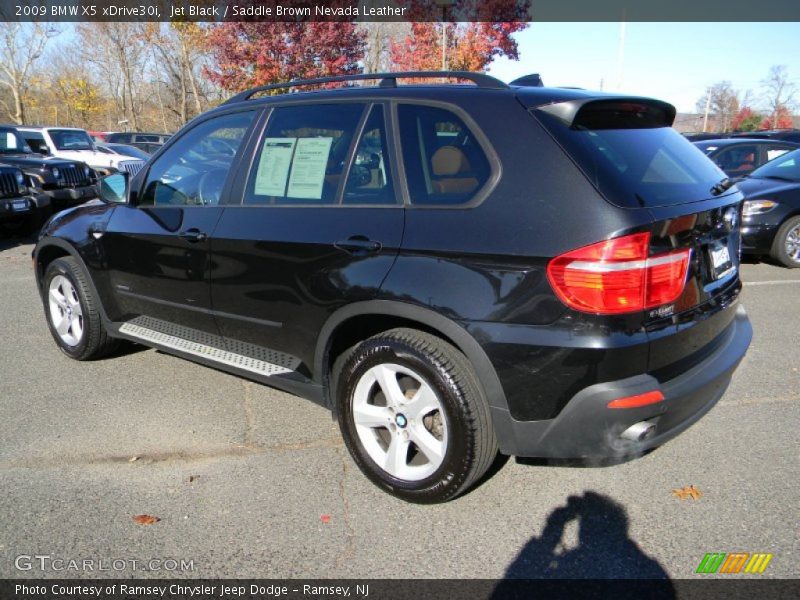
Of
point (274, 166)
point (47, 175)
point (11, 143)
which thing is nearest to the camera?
point (274, 166)

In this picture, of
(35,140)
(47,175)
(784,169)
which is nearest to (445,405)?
(784,169)

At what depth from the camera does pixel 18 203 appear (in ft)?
32.4

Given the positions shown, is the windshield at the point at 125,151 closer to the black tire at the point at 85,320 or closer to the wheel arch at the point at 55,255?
the wheel arch at the point at 55,255

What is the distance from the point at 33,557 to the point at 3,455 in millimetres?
1029

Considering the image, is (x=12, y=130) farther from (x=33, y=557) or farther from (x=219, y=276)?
(x=33, y=557)

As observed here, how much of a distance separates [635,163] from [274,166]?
184 cm

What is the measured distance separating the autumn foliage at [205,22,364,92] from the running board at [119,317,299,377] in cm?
1631

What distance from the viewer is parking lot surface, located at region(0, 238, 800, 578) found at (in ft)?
7.80

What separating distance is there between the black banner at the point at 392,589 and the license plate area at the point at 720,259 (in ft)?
4.06

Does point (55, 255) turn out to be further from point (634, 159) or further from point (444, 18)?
point (444, 18)

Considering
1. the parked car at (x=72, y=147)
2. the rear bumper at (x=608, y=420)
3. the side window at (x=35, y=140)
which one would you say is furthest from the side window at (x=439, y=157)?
the side window at (x=35, y=140)

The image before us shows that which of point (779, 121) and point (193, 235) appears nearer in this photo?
point (193, 235)

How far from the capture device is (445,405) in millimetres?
2479

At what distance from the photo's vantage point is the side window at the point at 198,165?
3467mm
